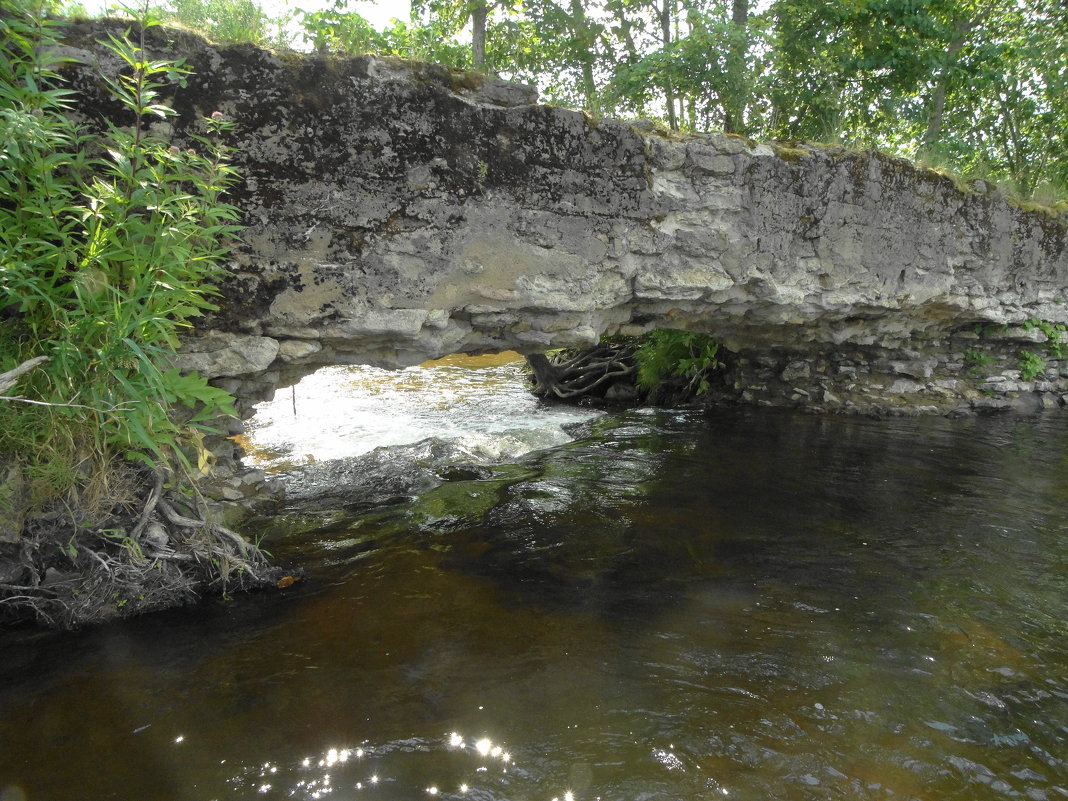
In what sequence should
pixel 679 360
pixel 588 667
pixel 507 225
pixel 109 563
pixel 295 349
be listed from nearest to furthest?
pixel 588 667
pixel 109 563
pixel 295 349
pixel 507 225
pixel 679 360

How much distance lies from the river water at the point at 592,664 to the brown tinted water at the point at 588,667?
0.04ft

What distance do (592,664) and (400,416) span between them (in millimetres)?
6495

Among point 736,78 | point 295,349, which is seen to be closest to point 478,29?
point 736,78

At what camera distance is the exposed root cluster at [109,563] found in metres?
3.21

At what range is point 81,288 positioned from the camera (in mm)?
3039

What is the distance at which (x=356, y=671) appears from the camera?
2977 mm

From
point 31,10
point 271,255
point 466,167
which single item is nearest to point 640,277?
point 466,167

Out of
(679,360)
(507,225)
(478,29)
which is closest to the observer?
(507,225)

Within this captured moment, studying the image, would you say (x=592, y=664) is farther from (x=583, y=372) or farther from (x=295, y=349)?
(x=583, y=372)

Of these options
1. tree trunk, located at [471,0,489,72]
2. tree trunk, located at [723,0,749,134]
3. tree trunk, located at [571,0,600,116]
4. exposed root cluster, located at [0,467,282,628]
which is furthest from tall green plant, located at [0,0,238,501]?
tree trunk, located at [571,0,600,116]

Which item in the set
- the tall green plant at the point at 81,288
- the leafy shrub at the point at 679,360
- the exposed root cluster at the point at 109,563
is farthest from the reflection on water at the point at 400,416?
the tall green plant at the point at 81,288

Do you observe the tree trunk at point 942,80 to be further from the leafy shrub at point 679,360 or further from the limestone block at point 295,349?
the limestone block at point 295,349

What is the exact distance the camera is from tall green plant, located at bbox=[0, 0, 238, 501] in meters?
3.00

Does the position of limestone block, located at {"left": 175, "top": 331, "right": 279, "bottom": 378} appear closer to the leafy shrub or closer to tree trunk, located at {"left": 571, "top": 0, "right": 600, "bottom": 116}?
the leafy shrub
